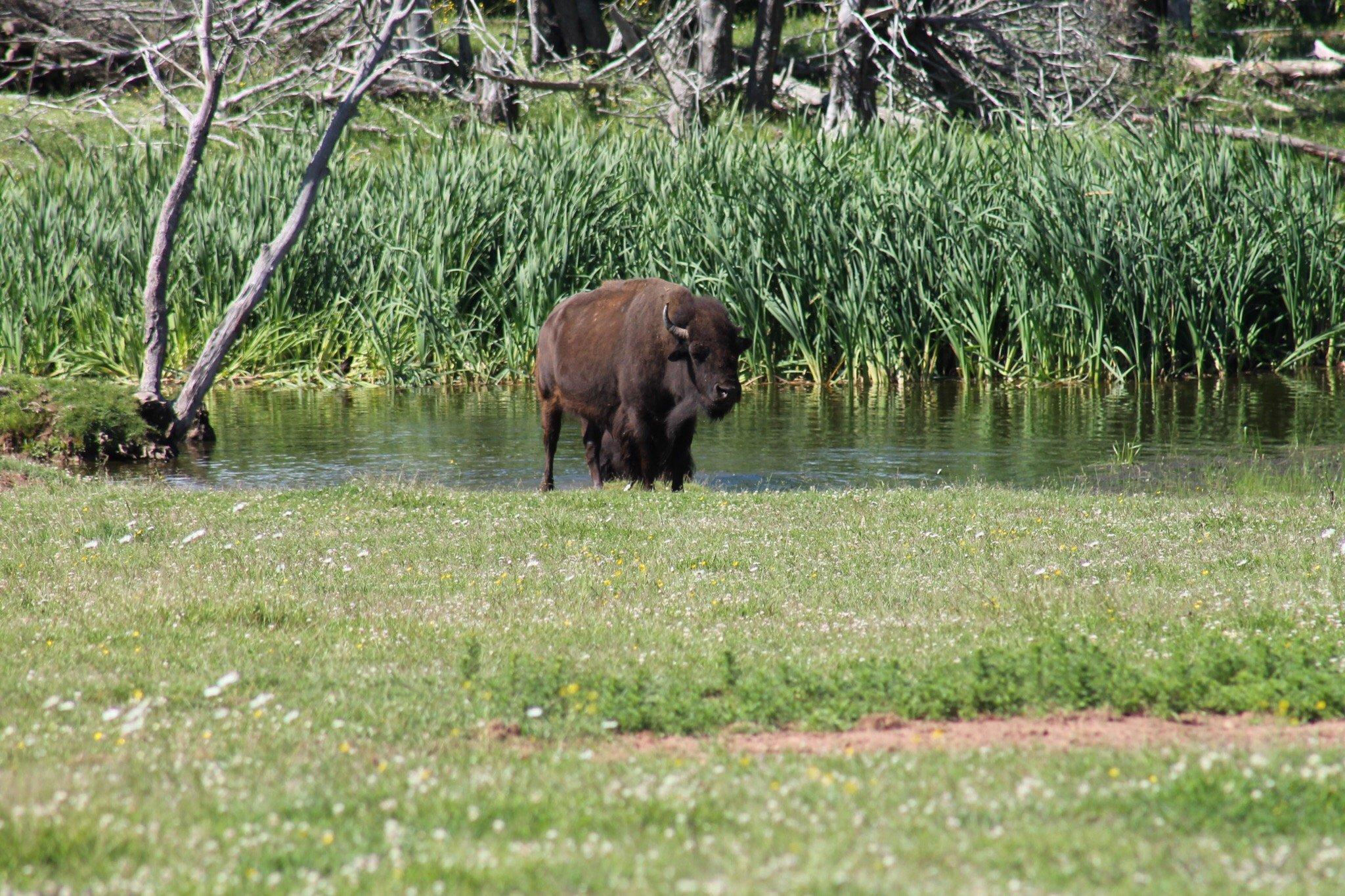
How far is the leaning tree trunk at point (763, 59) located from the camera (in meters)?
26.6

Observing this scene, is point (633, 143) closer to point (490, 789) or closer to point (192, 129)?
point (192, 129)

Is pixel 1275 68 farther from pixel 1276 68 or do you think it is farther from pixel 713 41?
pixel 713 41

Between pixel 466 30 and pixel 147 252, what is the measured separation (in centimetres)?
492

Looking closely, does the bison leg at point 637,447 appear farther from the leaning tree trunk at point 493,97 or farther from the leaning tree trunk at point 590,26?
the leaning tree trunk at point 590,26

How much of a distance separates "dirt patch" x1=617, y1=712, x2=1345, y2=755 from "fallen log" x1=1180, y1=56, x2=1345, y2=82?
29.4 meters

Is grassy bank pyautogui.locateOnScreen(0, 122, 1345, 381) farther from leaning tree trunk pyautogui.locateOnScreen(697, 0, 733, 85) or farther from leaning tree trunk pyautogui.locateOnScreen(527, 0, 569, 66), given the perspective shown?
leaning tree trunk pyautogui.locateOnScreen(527, 0, 569, 66)

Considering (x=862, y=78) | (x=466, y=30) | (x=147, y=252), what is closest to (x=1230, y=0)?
(x=862, y=78)

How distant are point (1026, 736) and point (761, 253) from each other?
1304 centimetres

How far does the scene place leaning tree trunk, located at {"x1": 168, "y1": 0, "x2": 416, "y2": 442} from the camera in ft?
46.9

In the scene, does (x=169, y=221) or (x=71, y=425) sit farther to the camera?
(x=71, y=425)

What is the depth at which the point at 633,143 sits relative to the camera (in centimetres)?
1988

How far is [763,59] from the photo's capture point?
88.2ft

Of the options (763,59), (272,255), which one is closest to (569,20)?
(763,59)

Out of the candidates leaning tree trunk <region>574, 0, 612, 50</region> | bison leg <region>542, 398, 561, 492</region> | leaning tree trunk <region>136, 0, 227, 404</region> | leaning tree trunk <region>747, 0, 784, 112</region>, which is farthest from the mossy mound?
leaning tree trunk <region>574, 0, 612, 50</region>
